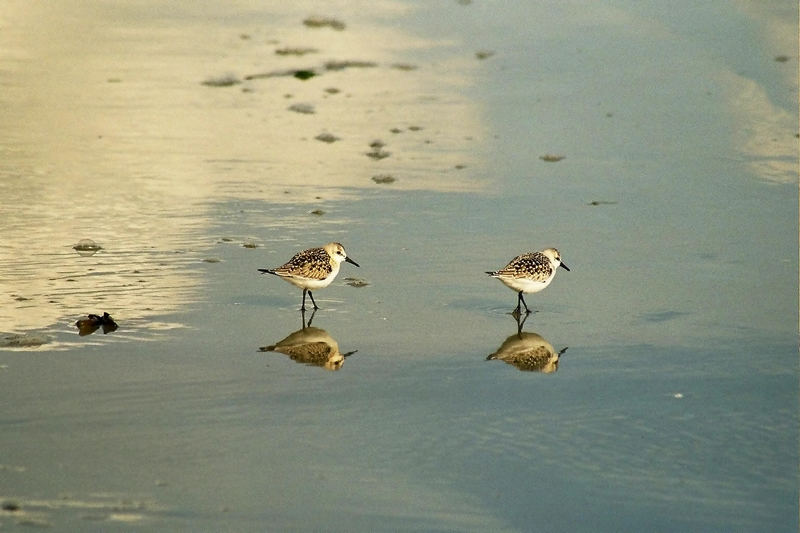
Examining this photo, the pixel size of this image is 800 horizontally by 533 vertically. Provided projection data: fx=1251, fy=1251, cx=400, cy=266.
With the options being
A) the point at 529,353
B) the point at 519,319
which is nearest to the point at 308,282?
the point at 519,319

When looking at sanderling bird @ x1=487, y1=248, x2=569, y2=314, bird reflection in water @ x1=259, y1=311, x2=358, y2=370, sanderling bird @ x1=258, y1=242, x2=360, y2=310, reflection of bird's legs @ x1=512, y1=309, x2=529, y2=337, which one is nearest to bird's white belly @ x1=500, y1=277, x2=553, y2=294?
sanderling bird @ x1=487, y1=248, x2=569, y2=314

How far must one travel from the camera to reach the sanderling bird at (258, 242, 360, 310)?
9852 millimetres

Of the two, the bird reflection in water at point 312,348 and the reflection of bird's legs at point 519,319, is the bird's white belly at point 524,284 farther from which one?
the bird reflection in water at point 312,348

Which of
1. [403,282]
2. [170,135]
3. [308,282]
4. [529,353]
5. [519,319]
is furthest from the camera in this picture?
[170,135]

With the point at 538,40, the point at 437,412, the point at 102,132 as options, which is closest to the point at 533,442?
the point at 437,412

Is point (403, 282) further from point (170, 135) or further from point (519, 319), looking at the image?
point (170, 135)

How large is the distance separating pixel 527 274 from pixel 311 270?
66.9 inches

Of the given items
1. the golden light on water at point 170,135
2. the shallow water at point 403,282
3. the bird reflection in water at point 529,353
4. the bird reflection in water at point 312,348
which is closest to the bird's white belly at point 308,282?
the shallow water at point 403,282

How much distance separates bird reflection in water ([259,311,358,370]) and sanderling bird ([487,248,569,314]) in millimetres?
1566

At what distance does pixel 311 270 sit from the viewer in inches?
388

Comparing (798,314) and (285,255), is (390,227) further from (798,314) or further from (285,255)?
(798,314)

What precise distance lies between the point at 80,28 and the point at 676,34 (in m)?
10.1

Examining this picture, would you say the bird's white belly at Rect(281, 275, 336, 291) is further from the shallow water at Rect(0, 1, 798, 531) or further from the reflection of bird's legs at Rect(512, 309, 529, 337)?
the reflection of bird's legs at Rect(512, 309, 529, 337)

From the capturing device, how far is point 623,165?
14.1 m
